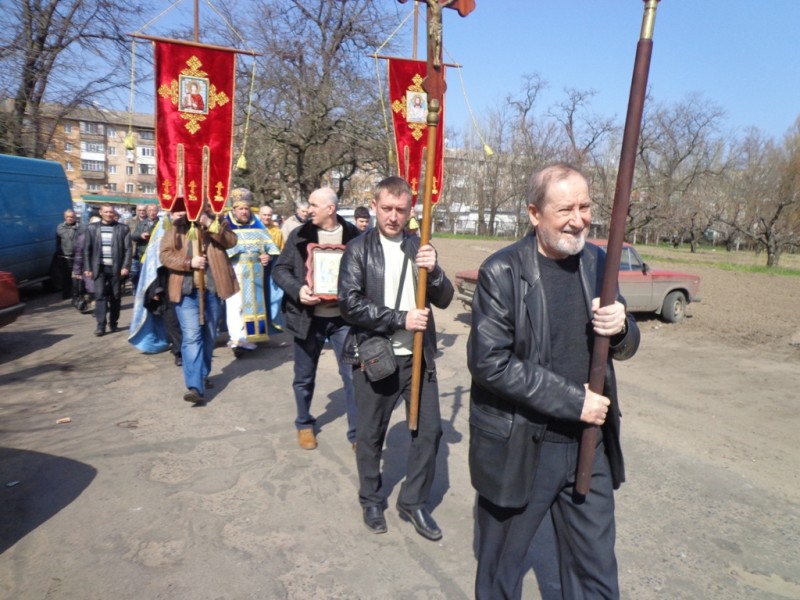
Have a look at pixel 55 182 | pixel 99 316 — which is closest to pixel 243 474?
pixel 99 316

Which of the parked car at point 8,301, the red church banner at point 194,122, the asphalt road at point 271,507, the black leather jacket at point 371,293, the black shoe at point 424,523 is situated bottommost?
the asphalt road at point 271,507

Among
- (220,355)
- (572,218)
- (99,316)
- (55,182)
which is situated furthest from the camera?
(55,182)

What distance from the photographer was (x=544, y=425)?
7.15 feet

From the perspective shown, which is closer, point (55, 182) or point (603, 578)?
point (603, 578)

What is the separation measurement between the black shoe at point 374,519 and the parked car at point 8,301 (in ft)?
11.2

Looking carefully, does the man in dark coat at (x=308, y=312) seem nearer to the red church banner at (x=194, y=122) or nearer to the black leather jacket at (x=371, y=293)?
the black leather jacket at (x=371, y=293)

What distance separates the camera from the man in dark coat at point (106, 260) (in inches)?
348

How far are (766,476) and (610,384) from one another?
3.15 metres

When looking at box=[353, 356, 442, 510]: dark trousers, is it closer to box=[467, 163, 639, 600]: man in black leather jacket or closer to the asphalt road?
the asphalt road

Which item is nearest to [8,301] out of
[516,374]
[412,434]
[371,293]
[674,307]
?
[371,293]

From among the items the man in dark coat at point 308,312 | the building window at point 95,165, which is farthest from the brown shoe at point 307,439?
the building window at point 95,165

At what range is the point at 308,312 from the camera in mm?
4543

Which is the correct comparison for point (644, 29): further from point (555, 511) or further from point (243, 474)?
point (243, 474)

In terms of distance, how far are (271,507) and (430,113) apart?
2592mm
